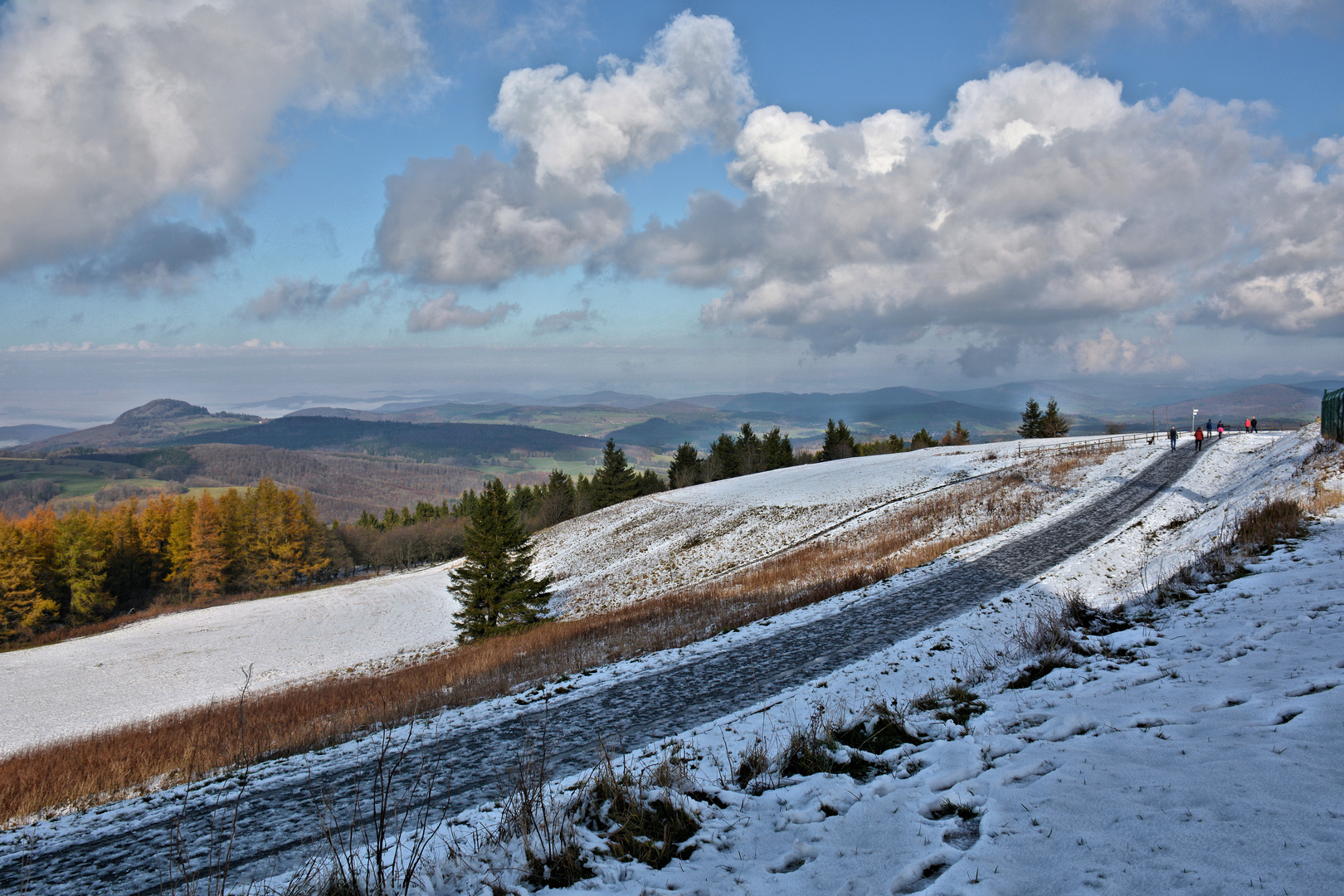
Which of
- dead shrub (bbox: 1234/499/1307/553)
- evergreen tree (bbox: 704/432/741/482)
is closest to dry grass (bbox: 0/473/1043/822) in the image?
dead shrub (bbox: 1234/499/1307/553)

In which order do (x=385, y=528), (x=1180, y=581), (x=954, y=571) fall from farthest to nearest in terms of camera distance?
(x=385, y=528)
(x=954, y=571)
(x=1180, y=581)

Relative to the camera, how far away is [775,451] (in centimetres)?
8206

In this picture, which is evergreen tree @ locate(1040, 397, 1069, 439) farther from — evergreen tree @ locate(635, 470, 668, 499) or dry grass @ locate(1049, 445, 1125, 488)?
evergreen tree @ locate(635, 470, 668, 499)

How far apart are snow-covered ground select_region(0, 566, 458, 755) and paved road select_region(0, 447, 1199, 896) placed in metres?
19.4

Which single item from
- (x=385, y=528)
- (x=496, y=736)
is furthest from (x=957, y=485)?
(x=385, y=528)

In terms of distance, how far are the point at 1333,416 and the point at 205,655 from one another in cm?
5832

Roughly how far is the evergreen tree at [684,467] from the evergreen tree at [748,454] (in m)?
5.80

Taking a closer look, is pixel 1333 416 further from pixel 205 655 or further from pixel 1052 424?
pixel 1052 424

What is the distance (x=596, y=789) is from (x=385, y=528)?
10827cm

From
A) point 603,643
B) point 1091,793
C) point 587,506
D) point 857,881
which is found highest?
point 1091,793

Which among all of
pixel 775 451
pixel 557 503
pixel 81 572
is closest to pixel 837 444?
pixel 775 451

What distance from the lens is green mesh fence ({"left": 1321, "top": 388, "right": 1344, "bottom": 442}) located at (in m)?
22.2

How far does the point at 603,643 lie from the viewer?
16125 mm

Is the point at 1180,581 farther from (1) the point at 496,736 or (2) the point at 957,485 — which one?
(2) the point at 957,485
